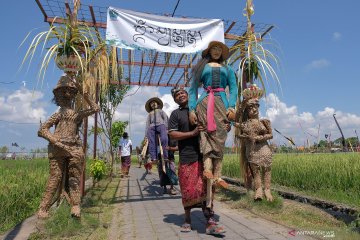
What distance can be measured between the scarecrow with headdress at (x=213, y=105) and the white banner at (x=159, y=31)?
178cm

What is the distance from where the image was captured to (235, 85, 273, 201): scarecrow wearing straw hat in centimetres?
466

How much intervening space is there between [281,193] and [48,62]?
4009 mm

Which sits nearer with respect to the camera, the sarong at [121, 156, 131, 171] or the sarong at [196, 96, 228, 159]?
the sarong at [196, 96, 228, 159]

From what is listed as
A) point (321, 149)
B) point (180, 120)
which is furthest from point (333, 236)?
point (321, 149)

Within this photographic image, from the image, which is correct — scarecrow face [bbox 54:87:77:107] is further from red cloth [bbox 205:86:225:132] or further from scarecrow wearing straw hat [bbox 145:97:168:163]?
scarecrow wearing straw hat [bbox 145:97:168:163]

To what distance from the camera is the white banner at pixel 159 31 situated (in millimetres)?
5375

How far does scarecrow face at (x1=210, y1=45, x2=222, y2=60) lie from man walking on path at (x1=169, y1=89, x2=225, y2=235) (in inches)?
29.7

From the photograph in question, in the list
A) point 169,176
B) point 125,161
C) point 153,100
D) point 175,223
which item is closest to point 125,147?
point 125,161

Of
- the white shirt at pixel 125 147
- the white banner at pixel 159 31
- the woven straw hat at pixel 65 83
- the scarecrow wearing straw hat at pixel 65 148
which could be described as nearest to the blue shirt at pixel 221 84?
the scarecrow wearing straw hat at pixel 65 148

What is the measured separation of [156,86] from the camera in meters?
9.70

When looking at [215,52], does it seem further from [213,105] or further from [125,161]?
[125,161]

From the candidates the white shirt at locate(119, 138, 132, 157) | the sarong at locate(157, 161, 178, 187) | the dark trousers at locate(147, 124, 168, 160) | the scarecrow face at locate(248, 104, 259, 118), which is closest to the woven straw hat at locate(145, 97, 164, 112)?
the dark trousers at locate(147, 124, 168, 160)

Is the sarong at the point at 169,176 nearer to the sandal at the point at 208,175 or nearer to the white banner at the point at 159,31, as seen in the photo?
the white banner at the point at 159,31

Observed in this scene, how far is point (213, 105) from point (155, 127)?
133 inches
